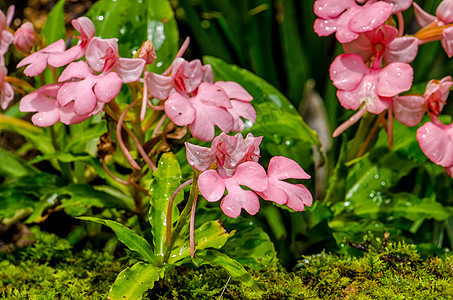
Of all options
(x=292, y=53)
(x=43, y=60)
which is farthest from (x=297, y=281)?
(x=292, y=53)

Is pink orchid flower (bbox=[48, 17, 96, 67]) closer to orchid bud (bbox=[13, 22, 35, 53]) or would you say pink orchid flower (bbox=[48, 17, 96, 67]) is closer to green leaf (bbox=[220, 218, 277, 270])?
orchid bud (bbox=[13, 22, 35, 53])

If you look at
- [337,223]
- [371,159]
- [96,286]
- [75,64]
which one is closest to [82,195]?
[96,286]

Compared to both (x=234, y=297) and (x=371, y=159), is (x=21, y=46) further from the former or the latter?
(x=371, y=159)

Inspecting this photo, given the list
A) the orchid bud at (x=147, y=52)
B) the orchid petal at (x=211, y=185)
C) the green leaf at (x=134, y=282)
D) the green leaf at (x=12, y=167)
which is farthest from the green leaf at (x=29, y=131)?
the orchid petal at (x=211, y=185)

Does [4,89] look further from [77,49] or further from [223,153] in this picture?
[223,153]

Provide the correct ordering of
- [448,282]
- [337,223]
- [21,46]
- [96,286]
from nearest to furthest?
→ [448,282] → [96,286] → [21,46] → [337,223]

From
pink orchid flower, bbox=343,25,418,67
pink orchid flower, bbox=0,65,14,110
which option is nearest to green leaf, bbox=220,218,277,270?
pink orchid flower, bbox=343,25,418,67

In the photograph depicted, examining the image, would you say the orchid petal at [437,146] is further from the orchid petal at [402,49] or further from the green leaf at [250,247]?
the green leaf at [250,247]
